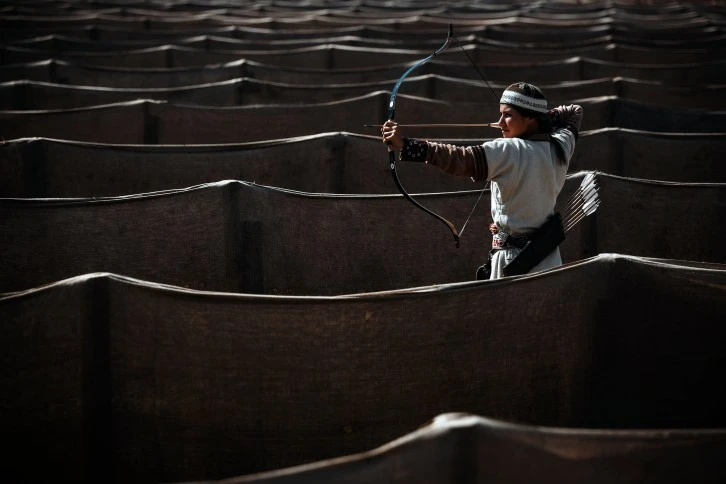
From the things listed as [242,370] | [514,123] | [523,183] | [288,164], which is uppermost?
[514,123]

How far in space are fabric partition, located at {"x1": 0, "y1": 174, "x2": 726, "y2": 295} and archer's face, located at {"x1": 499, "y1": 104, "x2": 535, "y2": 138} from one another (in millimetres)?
1117

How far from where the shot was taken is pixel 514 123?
3324mm

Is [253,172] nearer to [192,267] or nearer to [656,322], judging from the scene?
[192,267]

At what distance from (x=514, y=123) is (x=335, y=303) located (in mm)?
1012

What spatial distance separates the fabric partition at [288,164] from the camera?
513 cm

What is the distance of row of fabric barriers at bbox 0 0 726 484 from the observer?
2.96m

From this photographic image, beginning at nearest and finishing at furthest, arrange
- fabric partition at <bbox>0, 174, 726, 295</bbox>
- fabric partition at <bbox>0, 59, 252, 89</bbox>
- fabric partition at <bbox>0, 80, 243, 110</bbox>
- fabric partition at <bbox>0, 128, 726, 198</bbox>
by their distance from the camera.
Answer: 1. fabric partition at <bbox>0, 174, 726, 295</bbox>
2. fabric partition at <bbox>0, 128, 726, 198</bbox>
3. fabric partition at <bbox>0, 80, 243, 110</bbox>
4. fabric partition at <bbox>0, 59, 252, 89</bbox>

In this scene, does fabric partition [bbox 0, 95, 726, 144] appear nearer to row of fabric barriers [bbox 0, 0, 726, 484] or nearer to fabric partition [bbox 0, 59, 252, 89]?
row of fabric barriers [bbox 0, 0, 726, 484]

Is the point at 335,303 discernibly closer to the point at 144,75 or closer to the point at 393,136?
the point at 393,136

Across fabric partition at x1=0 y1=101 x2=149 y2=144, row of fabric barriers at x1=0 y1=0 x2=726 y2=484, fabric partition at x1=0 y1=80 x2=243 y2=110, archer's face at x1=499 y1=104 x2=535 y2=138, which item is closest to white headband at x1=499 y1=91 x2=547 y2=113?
archer's face at x1=499 y1=104 x2=535 y2=138

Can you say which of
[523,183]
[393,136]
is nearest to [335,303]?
[393,136]

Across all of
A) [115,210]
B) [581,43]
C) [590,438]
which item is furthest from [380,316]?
[581,43]

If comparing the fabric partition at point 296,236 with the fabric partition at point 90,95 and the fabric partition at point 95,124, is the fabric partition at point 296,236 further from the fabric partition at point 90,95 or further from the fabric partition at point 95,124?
the fabric partition at point 90,95

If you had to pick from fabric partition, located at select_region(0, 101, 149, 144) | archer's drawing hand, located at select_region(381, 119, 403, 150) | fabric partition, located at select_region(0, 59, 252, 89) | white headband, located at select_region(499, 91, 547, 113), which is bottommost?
fabric partition, located at select_region(0, 101, 149, 144)
